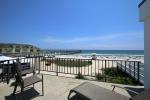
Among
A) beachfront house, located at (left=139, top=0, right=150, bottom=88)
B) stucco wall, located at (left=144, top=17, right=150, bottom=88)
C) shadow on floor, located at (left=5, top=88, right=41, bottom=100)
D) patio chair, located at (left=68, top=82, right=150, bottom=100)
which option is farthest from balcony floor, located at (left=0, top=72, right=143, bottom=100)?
patio chair, located at (left=68, top=82, right=150, bottom=100)

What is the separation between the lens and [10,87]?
19.5 feet

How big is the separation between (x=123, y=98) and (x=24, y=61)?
6.95m

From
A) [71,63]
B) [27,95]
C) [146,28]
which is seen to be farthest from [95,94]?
[71,63]

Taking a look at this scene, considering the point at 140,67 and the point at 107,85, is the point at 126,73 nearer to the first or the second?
the point at 140,67

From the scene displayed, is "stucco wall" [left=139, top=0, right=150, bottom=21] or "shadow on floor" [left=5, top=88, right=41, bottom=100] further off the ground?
"stucco wall" [left=139, top=0, right=150, bottom=21]

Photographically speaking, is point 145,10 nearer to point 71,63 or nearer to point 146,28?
point 146,28

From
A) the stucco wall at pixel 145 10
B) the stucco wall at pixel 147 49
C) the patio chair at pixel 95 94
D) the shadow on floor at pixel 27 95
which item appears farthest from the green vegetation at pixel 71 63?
the patio chair at pixel 95 94

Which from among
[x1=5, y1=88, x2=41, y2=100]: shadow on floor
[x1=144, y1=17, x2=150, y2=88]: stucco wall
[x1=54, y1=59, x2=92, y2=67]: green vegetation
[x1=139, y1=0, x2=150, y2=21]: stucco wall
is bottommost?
[x1=5, y1=88, x2=41, y2=100]: shadow on floor

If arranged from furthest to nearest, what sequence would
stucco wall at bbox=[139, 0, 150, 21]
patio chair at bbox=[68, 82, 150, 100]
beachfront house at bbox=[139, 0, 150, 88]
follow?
beachfront house at bbox=[139, 0, 150, 88] → stucco wall at bbox=[139, 0, 150, 21] → patio chair at bbox=[68, 82, 150, 100]

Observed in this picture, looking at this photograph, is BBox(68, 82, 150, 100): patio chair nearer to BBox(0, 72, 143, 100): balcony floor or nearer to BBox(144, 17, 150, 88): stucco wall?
BBox(0, 72, 143, 100): balcony floor

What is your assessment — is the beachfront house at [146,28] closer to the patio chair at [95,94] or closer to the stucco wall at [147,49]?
the stucco wall at [147,49]

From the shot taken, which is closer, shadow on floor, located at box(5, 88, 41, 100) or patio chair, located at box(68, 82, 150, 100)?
patio chair, located at box(68, 82, 150, 100)

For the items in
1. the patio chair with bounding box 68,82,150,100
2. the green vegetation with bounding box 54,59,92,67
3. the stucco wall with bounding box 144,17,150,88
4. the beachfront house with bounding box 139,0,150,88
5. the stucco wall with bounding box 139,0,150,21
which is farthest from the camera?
the green vegetation with bounding box 54,59,92,67

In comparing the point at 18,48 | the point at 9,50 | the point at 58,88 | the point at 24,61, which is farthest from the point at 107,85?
the point at 18,48
